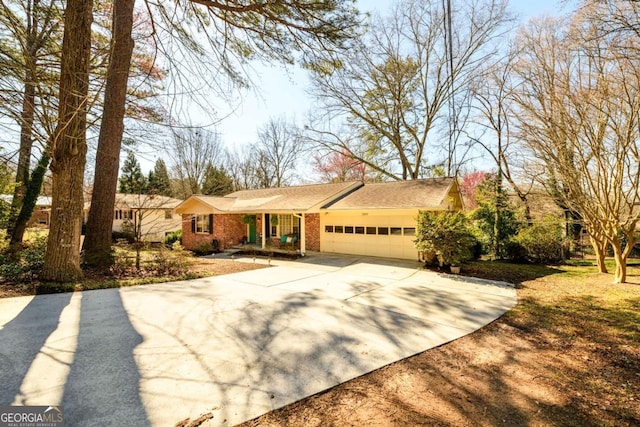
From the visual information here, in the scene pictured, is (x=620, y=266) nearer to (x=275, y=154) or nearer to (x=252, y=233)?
(x=252, y=233)

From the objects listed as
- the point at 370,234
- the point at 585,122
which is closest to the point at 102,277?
the point at 370,234

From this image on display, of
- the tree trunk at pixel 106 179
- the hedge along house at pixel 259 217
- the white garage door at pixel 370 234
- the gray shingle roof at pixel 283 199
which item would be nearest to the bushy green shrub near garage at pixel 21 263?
the tree trunk at pixel 106 179

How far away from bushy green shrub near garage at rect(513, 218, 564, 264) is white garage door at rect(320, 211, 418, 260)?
5.40 meters

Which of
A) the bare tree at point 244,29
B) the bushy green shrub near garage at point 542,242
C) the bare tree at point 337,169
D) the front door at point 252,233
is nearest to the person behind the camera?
the bare tree at point 244,29

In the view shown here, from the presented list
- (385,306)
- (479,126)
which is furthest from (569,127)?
(479,126)

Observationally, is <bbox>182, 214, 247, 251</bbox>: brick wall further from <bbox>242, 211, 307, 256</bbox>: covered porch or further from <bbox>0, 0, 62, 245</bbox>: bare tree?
<bbox>0, 0, 62, 245</bbox>: bare tree

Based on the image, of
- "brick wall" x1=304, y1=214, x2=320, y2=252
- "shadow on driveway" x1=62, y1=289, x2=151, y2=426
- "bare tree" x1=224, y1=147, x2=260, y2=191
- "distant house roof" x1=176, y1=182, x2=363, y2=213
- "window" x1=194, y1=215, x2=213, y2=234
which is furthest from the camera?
"bare tree" x1=224, y1=147, x2=260, y2=191

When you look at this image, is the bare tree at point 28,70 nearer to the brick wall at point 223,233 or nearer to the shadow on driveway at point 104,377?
the shadow on driveway at point 104,377

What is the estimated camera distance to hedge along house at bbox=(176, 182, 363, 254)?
15797mm

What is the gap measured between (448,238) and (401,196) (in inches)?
159

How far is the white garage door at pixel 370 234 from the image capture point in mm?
13078

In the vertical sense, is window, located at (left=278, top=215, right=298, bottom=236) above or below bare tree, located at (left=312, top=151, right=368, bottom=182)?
below

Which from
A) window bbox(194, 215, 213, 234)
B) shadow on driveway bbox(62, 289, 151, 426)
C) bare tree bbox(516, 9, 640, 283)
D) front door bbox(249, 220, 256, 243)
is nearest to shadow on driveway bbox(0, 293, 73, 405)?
shadow on driveway bbox(62, 289, 151, 426)

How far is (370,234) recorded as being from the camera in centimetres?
1417
